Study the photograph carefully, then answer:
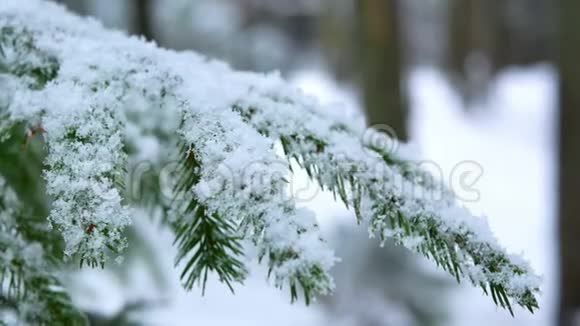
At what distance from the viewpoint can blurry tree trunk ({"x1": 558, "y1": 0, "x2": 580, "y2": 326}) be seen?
11.8 feet

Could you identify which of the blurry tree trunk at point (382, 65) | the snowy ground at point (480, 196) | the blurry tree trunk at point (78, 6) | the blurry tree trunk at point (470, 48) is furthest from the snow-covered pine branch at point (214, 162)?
the blurry tree trunk at point (470, 48)

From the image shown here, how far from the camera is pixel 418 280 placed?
369 cm

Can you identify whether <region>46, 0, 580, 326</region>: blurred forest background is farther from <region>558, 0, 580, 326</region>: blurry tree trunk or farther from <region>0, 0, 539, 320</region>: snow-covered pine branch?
<region>0, 0, 539, 320</region>: snow-covered pine branch

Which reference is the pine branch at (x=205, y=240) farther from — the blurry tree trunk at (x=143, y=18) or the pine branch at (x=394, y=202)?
the blurry tree trunk at (x=143, y=18)

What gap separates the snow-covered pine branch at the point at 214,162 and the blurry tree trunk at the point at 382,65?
4.48 m

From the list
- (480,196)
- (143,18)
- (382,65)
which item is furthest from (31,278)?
(382,65)

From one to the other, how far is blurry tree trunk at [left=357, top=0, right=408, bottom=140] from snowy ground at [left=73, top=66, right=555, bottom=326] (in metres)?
0.70

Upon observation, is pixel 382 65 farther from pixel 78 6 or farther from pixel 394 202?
pixel 394 202

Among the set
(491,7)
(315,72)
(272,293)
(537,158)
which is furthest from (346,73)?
(272,293)

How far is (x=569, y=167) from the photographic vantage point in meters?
3.67

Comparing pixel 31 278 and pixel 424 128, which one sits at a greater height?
pixel 424 128

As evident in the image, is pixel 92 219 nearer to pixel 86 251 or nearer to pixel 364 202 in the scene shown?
pixel 86 251

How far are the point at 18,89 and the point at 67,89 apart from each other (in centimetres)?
8

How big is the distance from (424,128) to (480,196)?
7.35 metres
